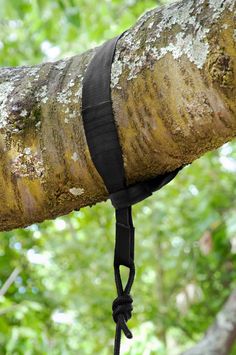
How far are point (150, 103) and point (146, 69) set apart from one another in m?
0.03

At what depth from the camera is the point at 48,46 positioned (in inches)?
100

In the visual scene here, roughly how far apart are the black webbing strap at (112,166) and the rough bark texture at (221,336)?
1.42 meters

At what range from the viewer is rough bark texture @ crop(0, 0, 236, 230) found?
1.57ft

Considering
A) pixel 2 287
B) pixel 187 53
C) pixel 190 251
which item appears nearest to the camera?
pixel 187 53

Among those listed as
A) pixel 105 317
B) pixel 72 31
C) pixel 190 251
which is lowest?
pixel 105 317

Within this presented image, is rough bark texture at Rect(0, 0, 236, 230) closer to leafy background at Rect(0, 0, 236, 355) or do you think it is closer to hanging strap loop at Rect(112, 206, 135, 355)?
hanging strap loop at Rect(112, 206, 135, 355)

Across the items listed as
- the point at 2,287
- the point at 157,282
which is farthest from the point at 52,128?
the point at 157,282

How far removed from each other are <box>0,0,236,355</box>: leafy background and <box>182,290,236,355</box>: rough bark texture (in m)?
0.20

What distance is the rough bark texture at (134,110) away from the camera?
48cm

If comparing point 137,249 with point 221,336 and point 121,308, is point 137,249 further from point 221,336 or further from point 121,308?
point 121,308

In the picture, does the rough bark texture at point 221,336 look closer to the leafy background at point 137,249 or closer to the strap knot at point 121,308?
the leafy background at point 137,249

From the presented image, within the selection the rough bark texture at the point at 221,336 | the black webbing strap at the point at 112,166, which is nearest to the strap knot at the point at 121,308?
the black webbing strap at the point at 112,166

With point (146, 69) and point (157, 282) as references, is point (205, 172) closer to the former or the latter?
point (157, 282)

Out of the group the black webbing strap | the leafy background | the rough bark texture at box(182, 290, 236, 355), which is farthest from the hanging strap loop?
the rough bark texture at box(182, 290, 236, 355)
